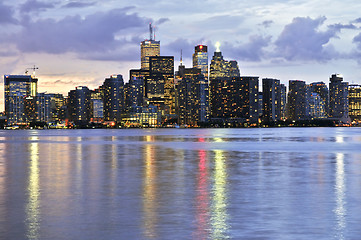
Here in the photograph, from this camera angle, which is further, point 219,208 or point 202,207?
point 202,207

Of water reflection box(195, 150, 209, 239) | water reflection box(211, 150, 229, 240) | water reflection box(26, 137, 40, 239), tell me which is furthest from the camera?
water reflection box(26, 137, 40, 239)

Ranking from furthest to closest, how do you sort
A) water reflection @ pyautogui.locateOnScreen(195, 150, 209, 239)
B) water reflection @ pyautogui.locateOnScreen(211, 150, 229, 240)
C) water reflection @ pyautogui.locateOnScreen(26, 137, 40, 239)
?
water reflection @ pyautogui.locateOnScreen(26, 137, 40, 239) < water reflection @ pyautogui.locateOnScreen(195, 150, 209, 239) < water reflection @ pyautogui.locateOnScreen(211, 150, 229, 240)

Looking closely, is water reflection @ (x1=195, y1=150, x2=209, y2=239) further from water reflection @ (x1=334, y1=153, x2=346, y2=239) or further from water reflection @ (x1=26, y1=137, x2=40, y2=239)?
water reflection @ (x1=26, y1=137, x2=40, y2=239)

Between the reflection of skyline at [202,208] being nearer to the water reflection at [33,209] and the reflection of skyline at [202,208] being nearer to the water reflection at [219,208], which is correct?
the water reflection at [219,208]

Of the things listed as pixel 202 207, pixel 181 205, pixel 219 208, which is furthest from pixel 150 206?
pixel 219 208

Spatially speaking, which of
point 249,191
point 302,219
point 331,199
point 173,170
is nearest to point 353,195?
point 331,199

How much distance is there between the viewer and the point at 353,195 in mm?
24438

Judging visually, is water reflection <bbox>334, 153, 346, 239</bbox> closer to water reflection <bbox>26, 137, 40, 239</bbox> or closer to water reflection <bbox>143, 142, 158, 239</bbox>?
water reflection <bbox>143, 142, 158, 239</bbox>

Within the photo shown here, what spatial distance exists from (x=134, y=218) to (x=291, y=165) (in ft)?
91.3

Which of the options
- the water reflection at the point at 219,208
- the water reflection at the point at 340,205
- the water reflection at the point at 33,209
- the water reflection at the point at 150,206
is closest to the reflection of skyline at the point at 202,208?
the water reflection at the point at 219,208

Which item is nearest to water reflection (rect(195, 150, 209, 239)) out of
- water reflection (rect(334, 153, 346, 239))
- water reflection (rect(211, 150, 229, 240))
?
water reflection (rect(211, 150, 229, 240))

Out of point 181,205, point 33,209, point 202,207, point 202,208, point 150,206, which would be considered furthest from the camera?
point 181,205

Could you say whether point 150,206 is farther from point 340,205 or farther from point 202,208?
point 340,205

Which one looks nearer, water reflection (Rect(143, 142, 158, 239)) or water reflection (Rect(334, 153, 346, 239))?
water reflection (Rect(334, 153, 346, 239))
